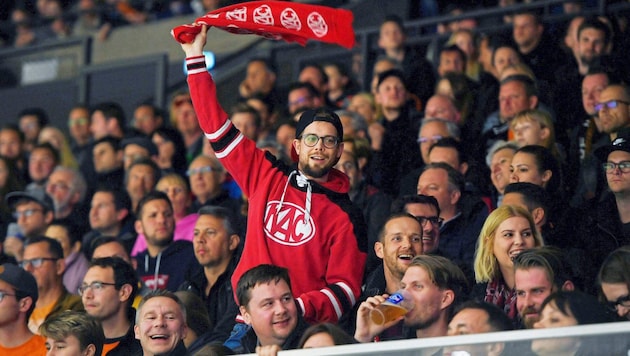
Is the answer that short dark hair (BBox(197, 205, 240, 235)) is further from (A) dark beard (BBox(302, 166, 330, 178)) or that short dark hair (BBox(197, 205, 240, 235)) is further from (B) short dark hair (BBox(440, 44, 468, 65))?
(B) short dark hair (BBox(440, 44, 468, 65))

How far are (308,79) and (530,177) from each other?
3.99 meters

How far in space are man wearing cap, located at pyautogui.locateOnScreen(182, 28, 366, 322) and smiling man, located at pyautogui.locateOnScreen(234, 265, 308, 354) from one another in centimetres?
30

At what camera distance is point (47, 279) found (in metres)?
8.80

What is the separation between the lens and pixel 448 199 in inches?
325

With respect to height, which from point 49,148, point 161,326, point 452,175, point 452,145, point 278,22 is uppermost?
point 49,148

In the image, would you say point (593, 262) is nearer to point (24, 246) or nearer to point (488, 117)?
point (488, 117)

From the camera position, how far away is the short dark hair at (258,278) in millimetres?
6434

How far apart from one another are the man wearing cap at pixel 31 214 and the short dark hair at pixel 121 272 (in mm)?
2304

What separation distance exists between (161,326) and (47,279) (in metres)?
2.11

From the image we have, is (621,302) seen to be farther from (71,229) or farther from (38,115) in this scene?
(38,115)

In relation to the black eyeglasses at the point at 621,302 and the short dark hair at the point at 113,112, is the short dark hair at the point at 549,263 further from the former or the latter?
the short dark hair at the point at 113,112

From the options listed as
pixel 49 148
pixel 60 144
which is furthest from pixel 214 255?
pixel 60 144

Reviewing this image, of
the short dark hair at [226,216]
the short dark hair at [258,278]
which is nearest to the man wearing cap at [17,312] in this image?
the short dark hair at [226,216]

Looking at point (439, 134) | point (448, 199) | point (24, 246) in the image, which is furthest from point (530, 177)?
point (24, 246)
